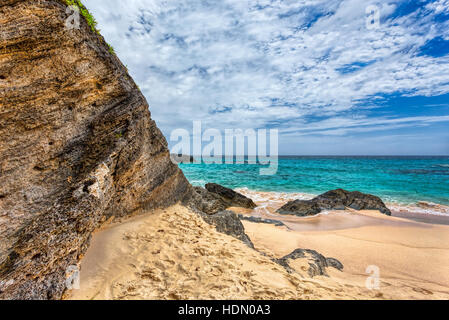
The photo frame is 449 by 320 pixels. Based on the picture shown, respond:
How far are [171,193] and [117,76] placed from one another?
3.17 meters

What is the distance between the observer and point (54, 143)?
3732mm

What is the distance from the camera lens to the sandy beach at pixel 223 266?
10.0 feet

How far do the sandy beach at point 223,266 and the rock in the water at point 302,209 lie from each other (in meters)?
4.38

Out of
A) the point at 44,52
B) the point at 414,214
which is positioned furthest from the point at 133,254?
the point at 414,214

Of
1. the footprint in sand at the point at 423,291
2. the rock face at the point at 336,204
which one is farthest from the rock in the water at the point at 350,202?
the footprint in sand at the point at 423,291

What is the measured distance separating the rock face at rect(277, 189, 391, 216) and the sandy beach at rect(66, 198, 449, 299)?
4.66m

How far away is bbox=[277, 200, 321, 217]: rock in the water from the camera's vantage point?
38.8 feet

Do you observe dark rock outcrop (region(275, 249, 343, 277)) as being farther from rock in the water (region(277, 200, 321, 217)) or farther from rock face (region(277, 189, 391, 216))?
rock face (region(277, 189, 391, 216))

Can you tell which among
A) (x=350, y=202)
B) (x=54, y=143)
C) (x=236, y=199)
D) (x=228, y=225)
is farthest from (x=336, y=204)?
(x=54, y=143)

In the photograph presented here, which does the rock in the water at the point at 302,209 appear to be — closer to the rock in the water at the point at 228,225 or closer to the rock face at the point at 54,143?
the rock in the water at the point at 228,225

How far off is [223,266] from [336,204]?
1136 centimetres

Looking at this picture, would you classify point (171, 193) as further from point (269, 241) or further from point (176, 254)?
point (269, 241)

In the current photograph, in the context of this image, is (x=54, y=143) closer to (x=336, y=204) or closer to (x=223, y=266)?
(x=223, y=266)
